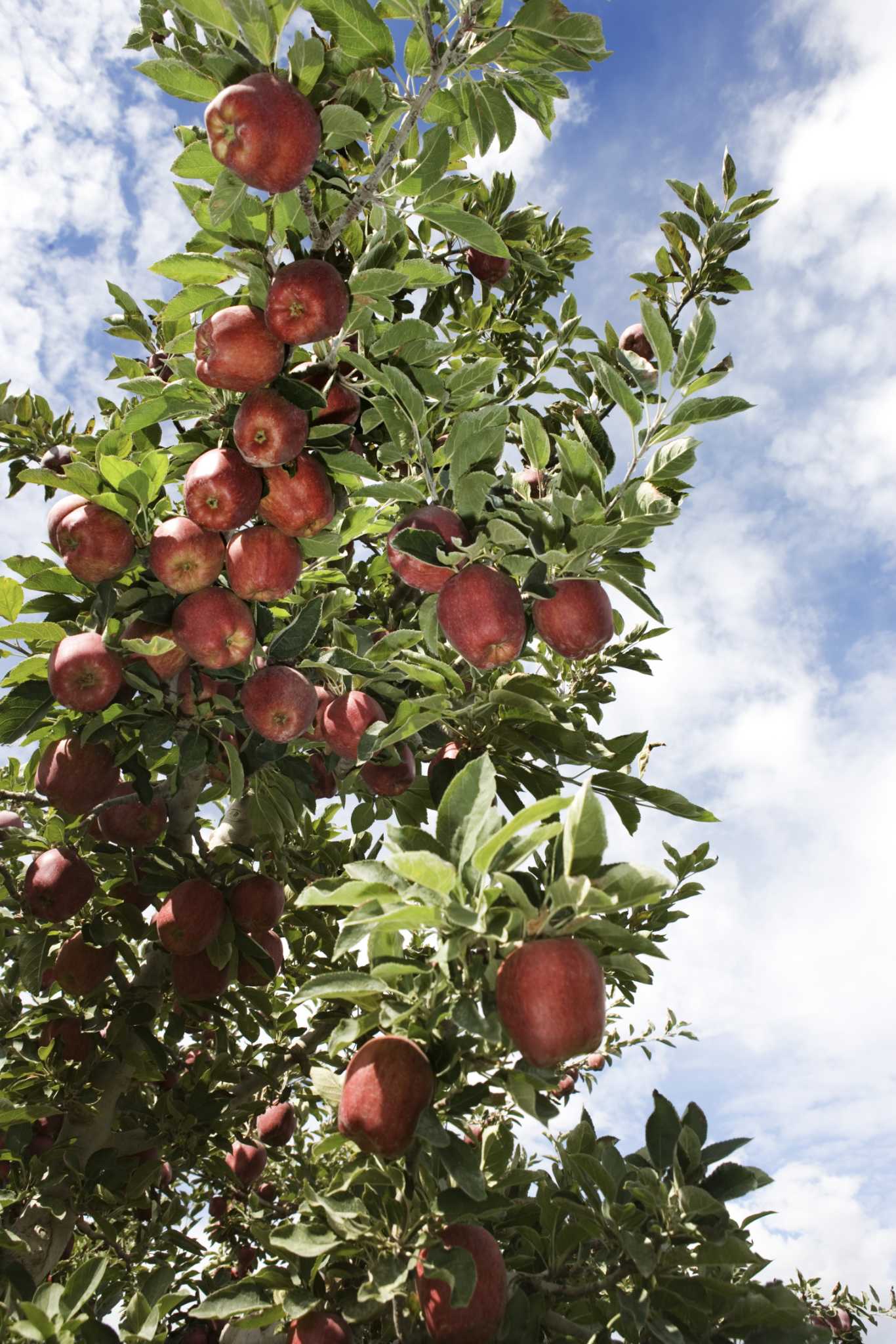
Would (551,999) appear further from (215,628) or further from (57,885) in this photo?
(57,885)

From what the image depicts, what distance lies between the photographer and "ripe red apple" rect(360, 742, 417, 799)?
251cm

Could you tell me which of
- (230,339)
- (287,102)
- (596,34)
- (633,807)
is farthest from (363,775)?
(596,34)

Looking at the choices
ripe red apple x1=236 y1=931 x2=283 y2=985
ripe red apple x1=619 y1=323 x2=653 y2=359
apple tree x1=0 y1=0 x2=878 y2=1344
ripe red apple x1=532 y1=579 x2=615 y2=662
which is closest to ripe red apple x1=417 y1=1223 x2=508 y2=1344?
apple tree x1=0 y1=0 x2=878 y2=1344

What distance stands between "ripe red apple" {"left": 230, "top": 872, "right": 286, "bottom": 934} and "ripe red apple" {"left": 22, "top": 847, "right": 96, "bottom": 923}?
493 millimetres

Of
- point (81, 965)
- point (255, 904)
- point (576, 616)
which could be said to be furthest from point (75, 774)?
point (576, 616)

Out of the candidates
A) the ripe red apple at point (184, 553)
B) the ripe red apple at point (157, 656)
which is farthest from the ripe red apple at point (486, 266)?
the ripe red apple at point (157, 656)

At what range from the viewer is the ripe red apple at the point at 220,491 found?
2098mm

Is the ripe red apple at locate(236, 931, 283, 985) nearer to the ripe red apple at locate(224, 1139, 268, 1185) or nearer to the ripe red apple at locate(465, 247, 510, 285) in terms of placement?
the ripe red apple at locate(224, 1139, 268, 1185)

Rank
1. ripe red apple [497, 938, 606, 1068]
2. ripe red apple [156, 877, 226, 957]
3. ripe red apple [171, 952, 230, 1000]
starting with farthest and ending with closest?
ripe red apple [171, 952, 230, 1000]
ripe red apple [156, 877, 226, 957]
ripe red apple [497, 938, 606, 1068]

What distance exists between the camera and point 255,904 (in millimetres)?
3023

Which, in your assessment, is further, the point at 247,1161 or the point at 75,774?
the point at 247,1161

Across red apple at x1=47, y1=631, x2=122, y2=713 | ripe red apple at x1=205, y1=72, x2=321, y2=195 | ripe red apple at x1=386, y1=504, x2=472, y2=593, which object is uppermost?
ripe red apple at x1=205, y1=72, x2=321, y2=195

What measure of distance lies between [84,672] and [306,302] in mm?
1081

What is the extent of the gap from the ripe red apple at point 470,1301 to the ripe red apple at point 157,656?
151 centimetres
